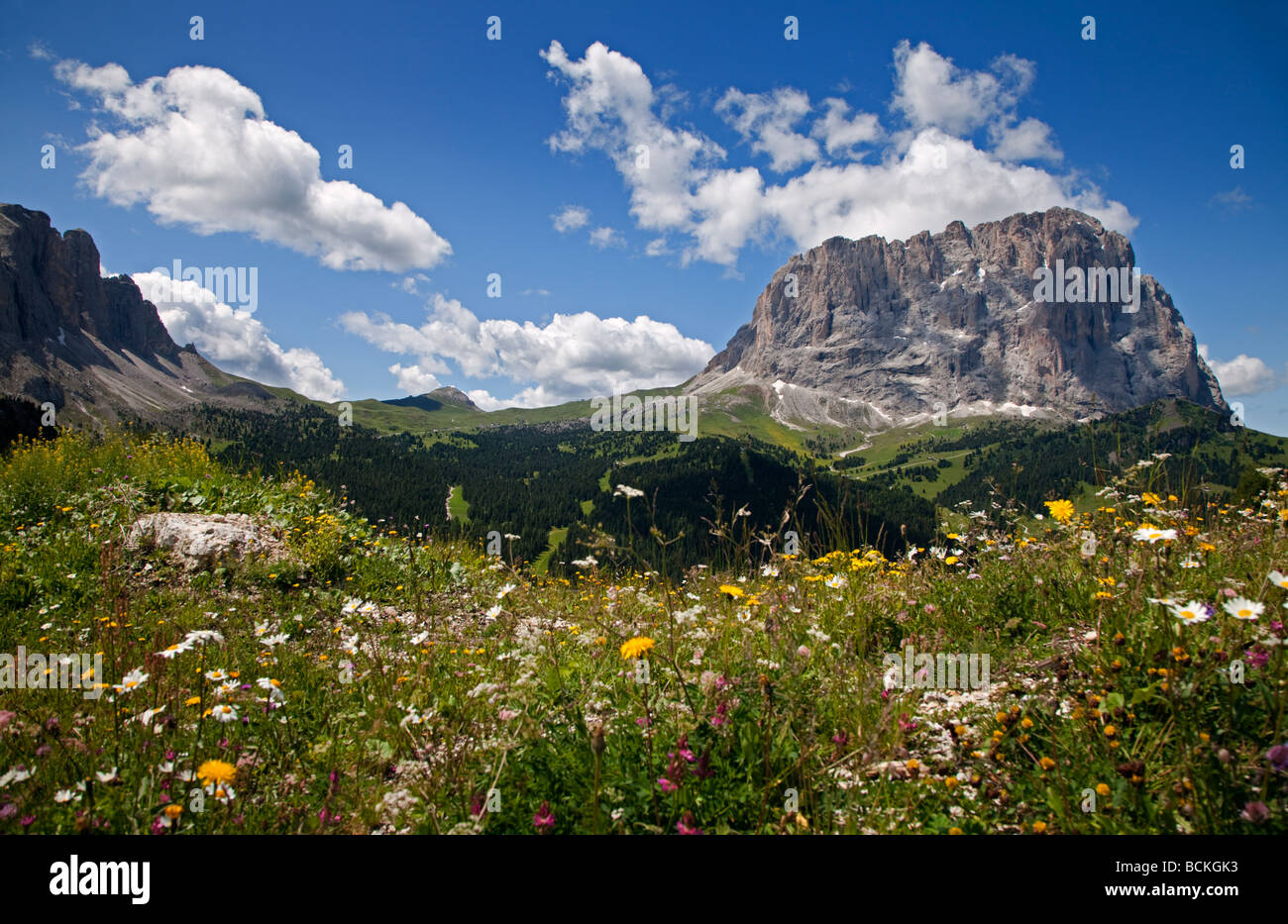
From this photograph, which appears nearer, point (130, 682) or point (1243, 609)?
point (1243, 609)

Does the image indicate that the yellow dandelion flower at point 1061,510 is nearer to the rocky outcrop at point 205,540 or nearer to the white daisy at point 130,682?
the white daisy at point 130,682

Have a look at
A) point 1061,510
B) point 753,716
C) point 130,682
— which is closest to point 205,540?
point 130,682

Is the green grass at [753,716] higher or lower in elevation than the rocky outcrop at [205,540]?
lower

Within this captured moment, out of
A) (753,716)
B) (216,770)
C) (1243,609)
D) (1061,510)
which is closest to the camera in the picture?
(216,770)

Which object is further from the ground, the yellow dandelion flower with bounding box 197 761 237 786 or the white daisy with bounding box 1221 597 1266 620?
the white daisy with bounding box 1221 597 1266 620

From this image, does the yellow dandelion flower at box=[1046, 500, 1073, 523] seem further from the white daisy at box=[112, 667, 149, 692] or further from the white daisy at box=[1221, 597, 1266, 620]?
the white daisy at box=[112, 667, 149, 692]

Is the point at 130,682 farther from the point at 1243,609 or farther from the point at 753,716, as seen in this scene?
the point at 1243,609

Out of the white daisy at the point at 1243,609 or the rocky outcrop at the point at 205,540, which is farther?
the rocky outcrop at the point at 205,540

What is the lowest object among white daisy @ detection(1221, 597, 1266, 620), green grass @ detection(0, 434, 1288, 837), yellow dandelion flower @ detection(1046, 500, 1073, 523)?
green grass @ detection(0, 434, 1288, 837)

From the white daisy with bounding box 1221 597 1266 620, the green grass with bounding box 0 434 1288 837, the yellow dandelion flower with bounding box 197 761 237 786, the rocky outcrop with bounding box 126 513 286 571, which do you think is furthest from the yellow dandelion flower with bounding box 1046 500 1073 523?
the rocky outcrop with bounding box 126 513 286 571

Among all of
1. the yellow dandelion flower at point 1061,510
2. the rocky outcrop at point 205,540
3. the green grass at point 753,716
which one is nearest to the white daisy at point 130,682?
the green grass at point 753,716

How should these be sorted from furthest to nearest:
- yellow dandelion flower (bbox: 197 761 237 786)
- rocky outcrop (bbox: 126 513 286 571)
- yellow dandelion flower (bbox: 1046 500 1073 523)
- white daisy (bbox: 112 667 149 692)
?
rocky outcrop (bbox: 126 513 286 571)
yellow dandelion flower (bbox: 1046 500 1073 523)
white daisy (bbox: 112 667 149 692)
yellow dandelion flower (bbox: 197 761 237 786)
